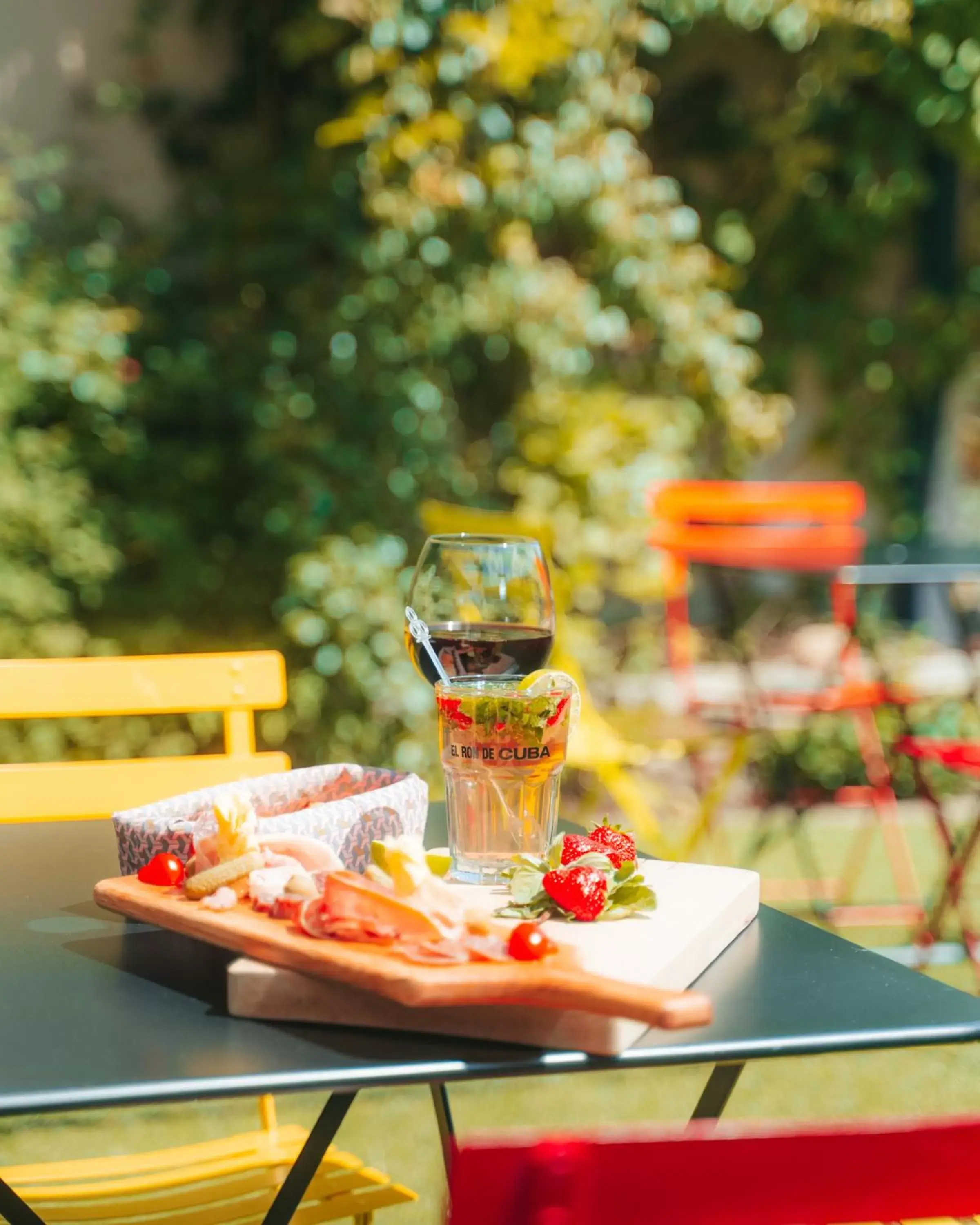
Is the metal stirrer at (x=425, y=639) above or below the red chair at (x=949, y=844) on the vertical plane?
above

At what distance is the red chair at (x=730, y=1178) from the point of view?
0.57 metres

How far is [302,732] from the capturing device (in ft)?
14.5

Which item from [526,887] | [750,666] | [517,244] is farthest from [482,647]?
[517,244]

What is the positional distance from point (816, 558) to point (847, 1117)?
1.42 meters

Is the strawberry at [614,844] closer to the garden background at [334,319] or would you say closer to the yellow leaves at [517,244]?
the garden background at [334,319]

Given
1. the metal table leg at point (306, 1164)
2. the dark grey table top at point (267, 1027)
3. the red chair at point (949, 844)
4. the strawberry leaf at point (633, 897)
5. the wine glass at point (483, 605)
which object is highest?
the wine glass at point (483, 605)

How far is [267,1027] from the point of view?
0.87 meters

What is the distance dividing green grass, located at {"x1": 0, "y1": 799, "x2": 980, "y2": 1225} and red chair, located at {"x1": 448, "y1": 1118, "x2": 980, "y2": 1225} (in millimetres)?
1767

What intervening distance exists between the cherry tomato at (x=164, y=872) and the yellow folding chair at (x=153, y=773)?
1.77 feet

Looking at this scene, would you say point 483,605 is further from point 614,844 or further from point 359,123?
point 359,123

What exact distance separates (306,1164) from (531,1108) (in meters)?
1.64

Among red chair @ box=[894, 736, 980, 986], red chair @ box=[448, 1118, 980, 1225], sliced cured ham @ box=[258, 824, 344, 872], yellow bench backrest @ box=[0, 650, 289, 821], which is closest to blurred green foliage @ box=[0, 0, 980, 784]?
red chair @ box=[894, 736, 980, 986]

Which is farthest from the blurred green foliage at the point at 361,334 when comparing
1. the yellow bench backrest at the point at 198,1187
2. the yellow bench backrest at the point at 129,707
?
the yellow bench backrest at the point at 198,1187

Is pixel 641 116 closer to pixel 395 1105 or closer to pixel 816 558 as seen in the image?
pixel 816 558
